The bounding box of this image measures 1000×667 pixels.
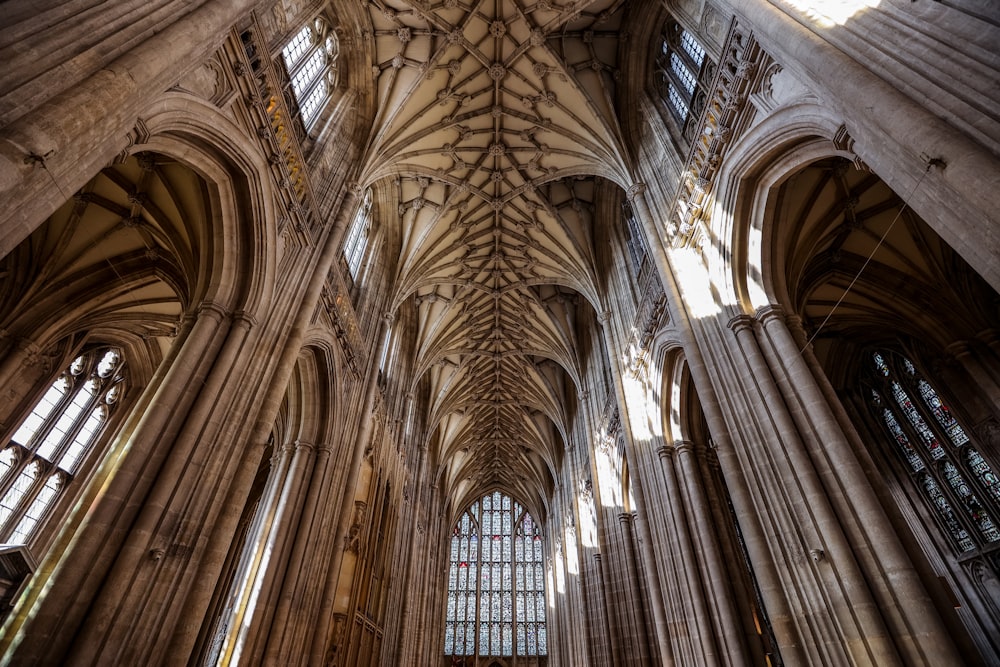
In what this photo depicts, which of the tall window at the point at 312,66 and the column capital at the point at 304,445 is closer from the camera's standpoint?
the tall window at the point at 312,66

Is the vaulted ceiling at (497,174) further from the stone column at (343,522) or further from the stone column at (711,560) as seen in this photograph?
the stone column at (711,560)

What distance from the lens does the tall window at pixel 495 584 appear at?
32.6 metres

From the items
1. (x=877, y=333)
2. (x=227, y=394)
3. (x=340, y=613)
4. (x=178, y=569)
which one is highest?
(x=877, y=333)

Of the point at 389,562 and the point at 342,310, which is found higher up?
the point at 342,310

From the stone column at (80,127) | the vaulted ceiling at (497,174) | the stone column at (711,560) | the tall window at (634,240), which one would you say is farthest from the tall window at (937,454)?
the stone column at (80,127)

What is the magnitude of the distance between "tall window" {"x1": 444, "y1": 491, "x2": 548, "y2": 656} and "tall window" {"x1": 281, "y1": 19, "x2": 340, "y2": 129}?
32.2 meters

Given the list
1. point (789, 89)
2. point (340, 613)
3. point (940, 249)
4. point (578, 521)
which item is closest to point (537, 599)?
point (578, 521)

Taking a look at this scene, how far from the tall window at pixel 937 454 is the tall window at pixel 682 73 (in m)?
9.50

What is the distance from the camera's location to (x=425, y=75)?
13172 millimetres

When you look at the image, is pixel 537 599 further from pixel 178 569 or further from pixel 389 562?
pixel 178 569

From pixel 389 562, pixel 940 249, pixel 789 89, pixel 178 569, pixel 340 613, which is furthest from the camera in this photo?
pixel 389 562

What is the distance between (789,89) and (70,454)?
737 inches

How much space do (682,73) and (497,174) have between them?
680 cm

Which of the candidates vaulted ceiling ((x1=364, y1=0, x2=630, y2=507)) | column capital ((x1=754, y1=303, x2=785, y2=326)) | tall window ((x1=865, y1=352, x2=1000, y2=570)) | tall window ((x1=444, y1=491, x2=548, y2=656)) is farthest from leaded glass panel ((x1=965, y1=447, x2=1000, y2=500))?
tall window ((x1=444, y1=491, x2=548, y2=656))
